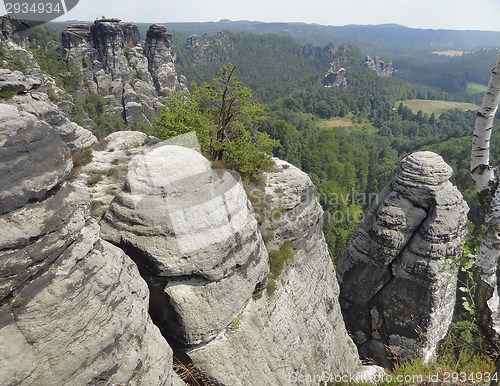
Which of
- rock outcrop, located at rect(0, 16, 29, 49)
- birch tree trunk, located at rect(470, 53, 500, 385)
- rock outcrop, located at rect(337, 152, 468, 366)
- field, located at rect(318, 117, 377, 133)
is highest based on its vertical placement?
rock outcrop, located at rect(0, 16, 29, 49)

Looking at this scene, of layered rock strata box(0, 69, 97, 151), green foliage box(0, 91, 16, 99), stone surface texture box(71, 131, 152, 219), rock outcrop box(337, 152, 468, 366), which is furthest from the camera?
rock outcrop box(337, 152, 468, 366)

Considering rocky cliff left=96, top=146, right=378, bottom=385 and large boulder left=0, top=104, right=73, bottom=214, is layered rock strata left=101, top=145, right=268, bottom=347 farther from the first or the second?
large boulder left=0, top=104, right=73, bottom=214

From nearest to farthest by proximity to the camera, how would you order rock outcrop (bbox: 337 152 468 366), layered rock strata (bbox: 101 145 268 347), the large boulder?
1. the large boulder
2. layered rock strata (bbox: 101 145 268 347)
3. rock outcrop (bbox: 337 152 468 366)

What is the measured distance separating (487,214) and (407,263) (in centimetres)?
1475

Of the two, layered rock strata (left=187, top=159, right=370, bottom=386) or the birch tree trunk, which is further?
layered rock strata (left=187, top=159, right=370, bottom=386)

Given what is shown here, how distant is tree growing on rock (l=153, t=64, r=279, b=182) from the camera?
46.3 ft

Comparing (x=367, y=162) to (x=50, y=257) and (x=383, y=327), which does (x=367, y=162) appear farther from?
(x=50, y=257)

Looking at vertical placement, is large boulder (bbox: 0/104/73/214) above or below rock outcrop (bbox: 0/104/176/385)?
above

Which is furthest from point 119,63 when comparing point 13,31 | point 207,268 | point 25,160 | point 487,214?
point 487,214

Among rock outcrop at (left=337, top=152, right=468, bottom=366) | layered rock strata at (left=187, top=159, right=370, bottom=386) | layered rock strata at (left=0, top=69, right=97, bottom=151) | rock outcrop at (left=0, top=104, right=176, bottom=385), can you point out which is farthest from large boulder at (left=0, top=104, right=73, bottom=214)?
rock outcrop at (left=337, top=152, right=468, bottom=366)

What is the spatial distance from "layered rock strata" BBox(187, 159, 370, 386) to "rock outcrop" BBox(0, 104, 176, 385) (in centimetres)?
385

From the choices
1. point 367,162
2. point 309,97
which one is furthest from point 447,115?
point 367,162

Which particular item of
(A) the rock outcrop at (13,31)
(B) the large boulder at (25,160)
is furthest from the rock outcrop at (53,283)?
(A) the rock outcrop at (13,31)

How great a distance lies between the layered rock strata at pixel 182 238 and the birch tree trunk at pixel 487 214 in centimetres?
688
